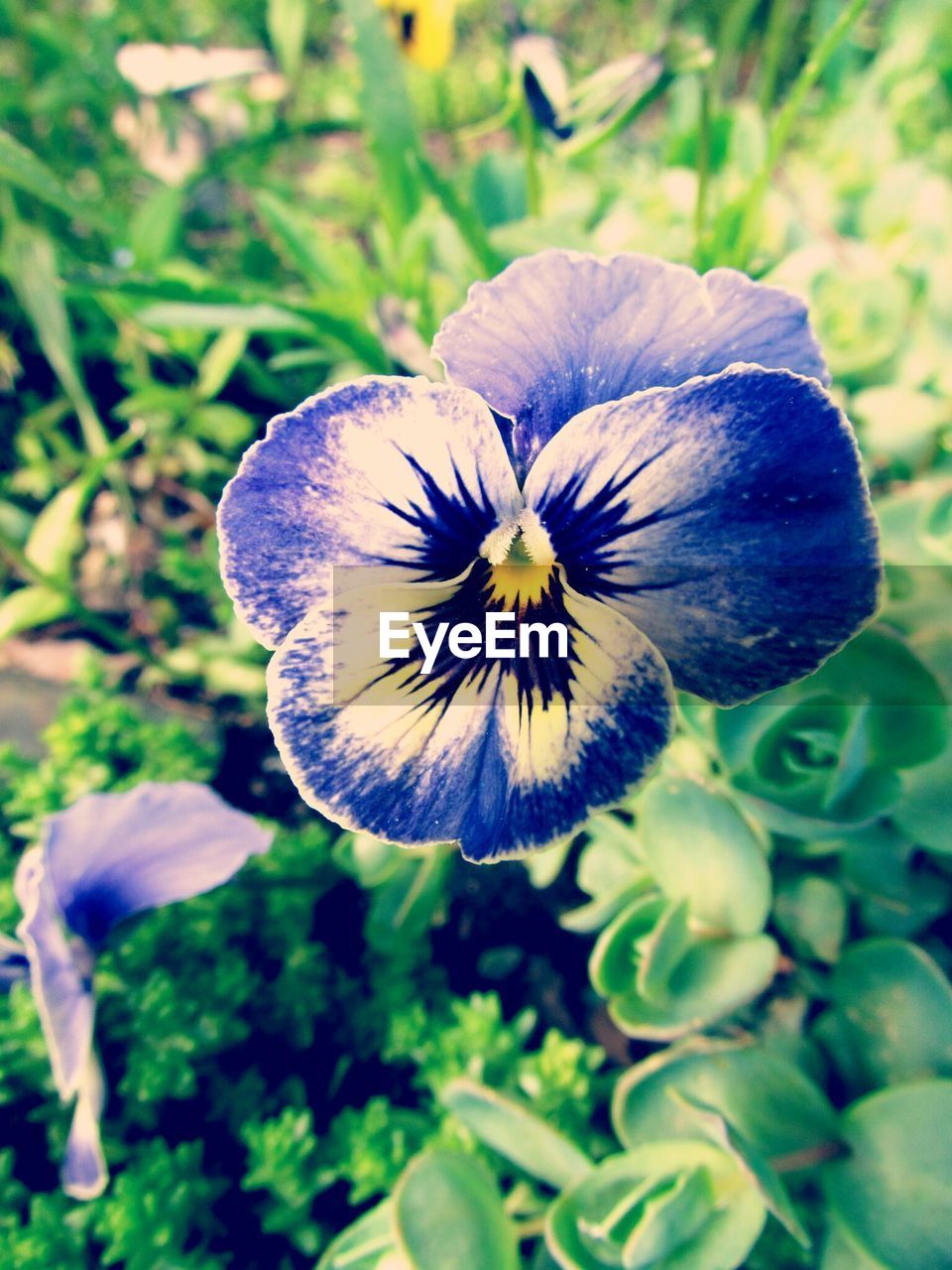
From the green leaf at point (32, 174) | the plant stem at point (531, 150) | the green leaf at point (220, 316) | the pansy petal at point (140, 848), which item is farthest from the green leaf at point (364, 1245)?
the plant stem at point (531, 150)

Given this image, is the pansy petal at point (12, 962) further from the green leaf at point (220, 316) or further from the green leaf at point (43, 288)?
the green leaf at point (43, 288)

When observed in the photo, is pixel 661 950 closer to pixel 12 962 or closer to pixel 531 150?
pixel 12 962

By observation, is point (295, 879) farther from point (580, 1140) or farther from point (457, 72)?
point (457, 72)

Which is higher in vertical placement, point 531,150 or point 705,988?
point 531,150

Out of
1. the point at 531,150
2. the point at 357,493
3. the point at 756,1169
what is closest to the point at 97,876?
the point at 357,493

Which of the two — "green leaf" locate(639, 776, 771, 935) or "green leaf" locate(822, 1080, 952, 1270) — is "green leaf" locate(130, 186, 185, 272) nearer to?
"green leaf" locate(639, 776, 771, 935)

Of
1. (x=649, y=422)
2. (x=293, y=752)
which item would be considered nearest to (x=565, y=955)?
(x=293, y=752)
